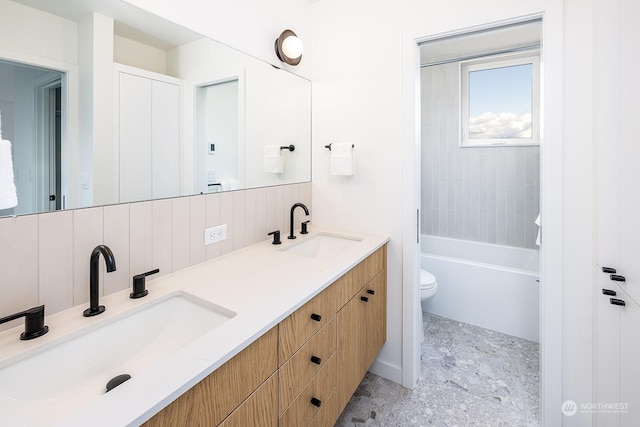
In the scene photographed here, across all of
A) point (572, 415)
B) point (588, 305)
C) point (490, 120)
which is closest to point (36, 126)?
point (588, 305)

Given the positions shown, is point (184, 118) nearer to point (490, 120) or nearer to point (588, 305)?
point (588, 305)

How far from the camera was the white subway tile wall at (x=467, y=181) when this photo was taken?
2.79m

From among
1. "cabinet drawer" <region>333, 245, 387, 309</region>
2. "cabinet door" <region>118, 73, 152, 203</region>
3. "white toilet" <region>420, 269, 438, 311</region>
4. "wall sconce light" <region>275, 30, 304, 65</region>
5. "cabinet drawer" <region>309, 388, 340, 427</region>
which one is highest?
"wall sconce light" <region>275, 30, 304, 65</region>

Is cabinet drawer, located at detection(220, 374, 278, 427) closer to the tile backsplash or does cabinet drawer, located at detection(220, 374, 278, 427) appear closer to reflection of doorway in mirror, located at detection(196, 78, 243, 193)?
the tile backsplash

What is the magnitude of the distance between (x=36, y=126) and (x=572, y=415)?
2.50 metres

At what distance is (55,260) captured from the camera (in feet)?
3.01

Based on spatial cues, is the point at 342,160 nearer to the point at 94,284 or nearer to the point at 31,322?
the point at 94,284

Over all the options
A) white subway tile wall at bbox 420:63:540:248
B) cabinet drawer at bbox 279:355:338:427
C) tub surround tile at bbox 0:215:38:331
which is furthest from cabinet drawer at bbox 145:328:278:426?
white subway tile wall at bbox 420:63:540:248

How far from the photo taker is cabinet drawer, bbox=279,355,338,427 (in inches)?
39.7

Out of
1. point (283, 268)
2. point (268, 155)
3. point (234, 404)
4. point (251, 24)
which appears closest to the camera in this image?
point (234, 404)

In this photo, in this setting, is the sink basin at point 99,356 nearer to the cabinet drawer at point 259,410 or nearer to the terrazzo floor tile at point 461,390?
the cabinet drawer at point 259,410

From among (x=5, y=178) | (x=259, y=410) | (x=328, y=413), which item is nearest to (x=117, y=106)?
(x=5, y=178)

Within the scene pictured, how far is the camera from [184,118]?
4.44ft

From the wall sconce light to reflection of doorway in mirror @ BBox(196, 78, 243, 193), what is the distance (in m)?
0.42
